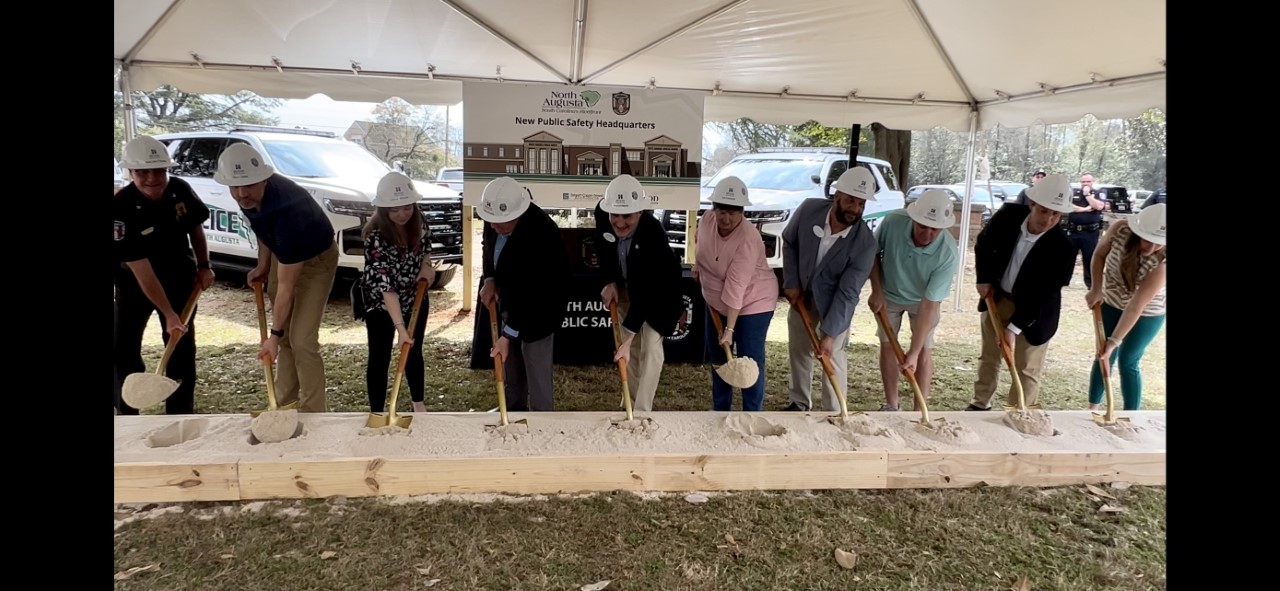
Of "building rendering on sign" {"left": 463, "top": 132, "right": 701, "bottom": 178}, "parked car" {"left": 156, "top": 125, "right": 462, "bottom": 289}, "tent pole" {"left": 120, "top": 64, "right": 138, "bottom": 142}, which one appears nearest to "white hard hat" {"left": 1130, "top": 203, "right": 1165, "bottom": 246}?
"building rendering on sign" {"left": 463, "top": 132, "right": 701, "bottom": 178}

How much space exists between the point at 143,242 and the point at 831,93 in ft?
15.2

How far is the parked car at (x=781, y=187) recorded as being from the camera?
23.9ft

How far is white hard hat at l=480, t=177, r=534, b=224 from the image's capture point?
2877mm

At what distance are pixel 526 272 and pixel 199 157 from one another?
6088 mm

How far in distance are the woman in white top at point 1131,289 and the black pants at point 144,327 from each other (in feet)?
15.5

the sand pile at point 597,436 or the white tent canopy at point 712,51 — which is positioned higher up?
the white tent canopy at point 712,51

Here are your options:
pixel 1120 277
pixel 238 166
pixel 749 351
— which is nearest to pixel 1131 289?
pixel 1120 277

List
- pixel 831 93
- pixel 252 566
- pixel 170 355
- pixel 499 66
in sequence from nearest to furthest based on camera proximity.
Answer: pixel 252 566 → pixel 170 355 → pixel 499 66 → pixel 831 93

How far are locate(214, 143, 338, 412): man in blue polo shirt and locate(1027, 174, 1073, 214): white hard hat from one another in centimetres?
355

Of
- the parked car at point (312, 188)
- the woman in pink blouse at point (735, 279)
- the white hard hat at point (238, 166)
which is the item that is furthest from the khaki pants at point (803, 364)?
the parked car at point (312, 188)

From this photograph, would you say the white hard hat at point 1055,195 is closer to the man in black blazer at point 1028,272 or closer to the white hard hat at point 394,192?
the man in black blazer at point 1028,272

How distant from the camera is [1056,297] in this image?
3.35 meters
